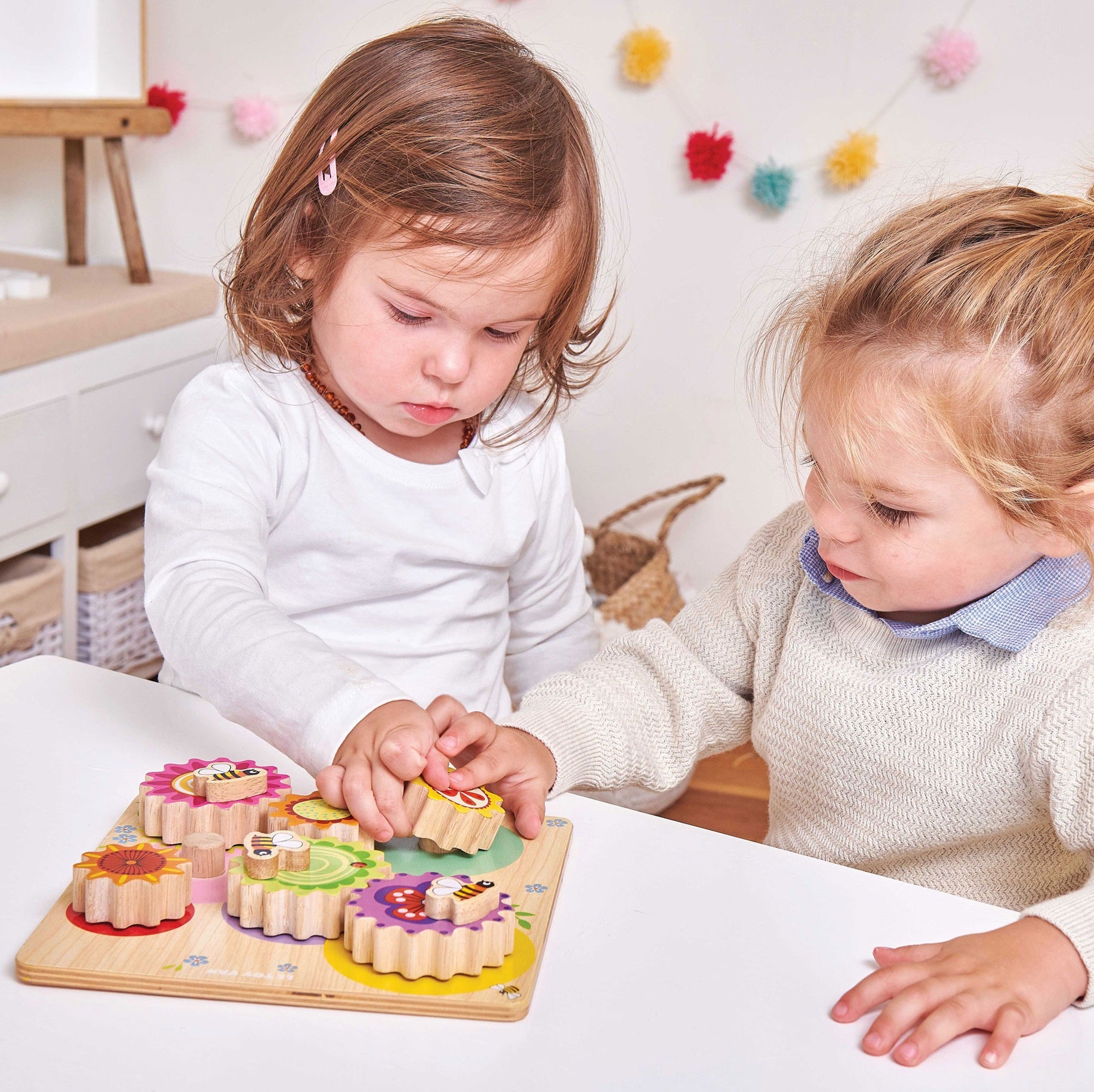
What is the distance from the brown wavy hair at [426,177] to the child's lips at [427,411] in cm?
12

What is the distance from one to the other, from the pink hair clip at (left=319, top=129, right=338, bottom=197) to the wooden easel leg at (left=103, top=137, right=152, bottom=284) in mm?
1110

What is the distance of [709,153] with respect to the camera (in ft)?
6.95

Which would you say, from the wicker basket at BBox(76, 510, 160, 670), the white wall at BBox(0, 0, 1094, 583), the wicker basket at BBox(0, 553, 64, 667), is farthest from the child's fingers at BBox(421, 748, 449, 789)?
the white wall at BBox(0, 0, 1094, 583)

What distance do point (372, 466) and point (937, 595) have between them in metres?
0.51

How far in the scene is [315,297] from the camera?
1047 mm

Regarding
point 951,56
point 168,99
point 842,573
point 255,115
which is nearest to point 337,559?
point 842,573

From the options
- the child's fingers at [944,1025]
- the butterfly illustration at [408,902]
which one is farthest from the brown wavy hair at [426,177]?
the child's fingers at [944,1025]

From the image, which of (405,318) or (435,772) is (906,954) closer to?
(435,772)

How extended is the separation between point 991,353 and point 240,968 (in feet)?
1.76

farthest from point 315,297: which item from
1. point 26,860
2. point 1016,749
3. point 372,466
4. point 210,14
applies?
point 210,14

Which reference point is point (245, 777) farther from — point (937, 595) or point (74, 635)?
point (74, 635)

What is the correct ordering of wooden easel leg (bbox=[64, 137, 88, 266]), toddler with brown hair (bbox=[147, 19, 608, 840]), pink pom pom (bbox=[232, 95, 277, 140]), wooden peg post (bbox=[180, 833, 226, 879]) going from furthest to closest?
pink pom pom (bbox=[232, 95, 277, 140]) → wooden easel leg (bbox=[64, 137, 88, 266]) → toddler with brown hair (bbox=[147, 19, 608, 840]) → wooden peg post (bbox=[180, 833, 226, 879])

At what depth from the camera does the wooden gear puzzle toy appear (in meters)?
0.56

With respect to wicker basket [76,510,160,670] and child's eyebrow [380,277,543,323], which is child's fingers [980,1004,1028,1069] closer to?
child's eyebrow [380,277,543,323]
